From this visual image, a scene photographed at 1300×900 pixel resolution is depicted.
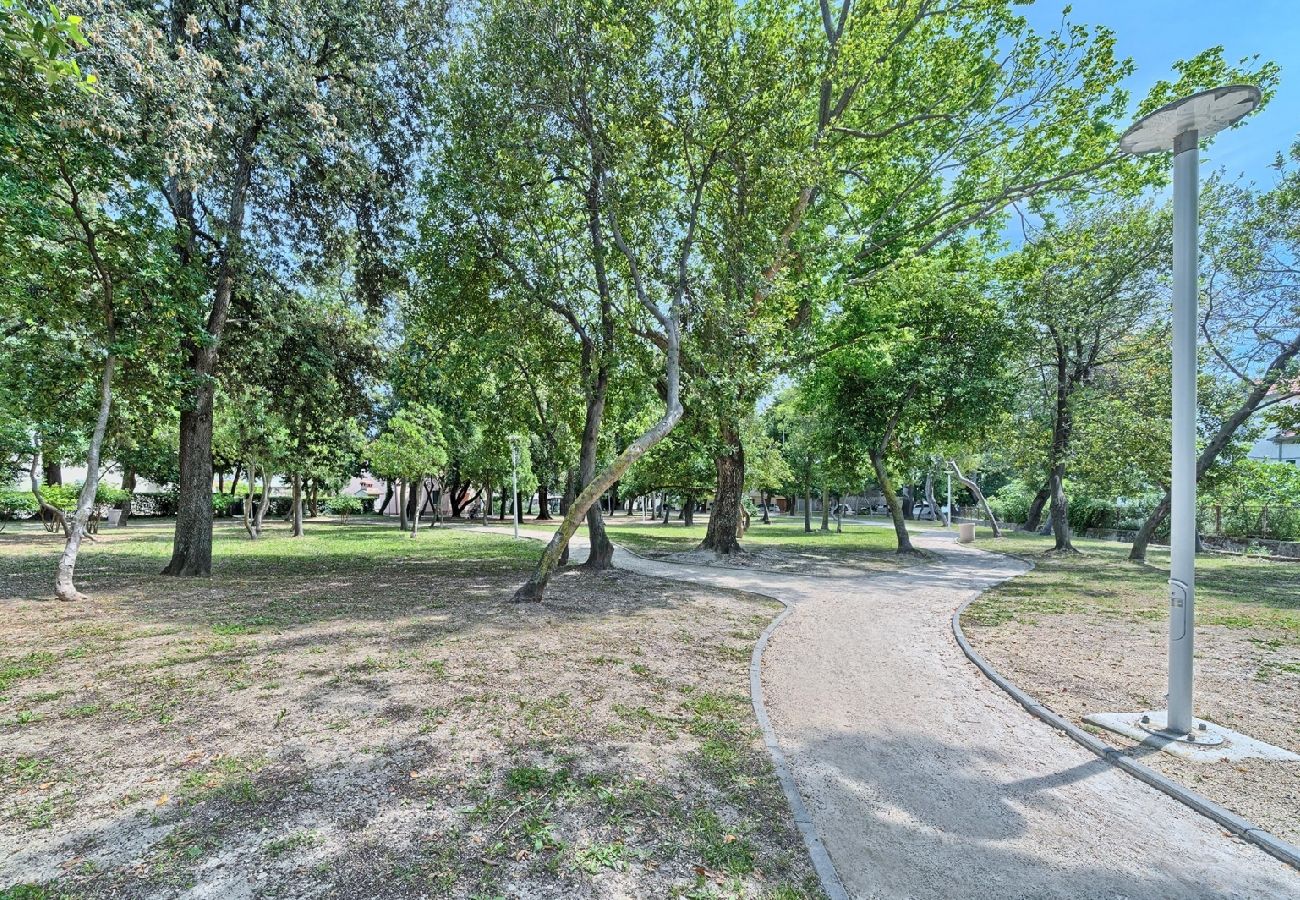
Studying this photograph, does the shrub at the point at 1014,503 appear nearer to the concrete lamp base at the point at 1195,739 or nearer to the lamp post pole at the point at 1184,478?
the concrete lamp base at the point at 1195,739

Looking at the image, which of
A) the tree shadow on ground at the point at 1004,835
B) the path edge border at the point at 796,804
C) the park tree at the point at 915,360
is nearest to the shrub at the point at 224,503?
the park tree at the point at 915,360

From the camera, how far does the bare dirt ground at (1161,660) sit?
3.73 m

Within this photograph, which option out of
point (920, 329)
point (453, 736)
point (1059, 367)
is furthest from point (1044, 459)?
point (453, 736)

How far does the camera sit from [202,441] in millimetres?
11266

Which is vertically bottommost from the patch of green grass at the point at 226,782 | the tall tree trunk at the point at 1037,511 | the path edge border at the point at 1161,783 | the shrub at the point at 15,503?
the shrub at the point at 15,503

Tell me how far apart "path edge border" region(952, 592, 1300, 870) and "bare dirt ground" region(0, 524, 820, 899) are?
2.37 m

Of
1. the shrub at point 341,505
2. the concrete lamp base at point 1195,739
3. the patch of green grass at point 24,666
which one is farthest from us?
the shrub at point 341,505

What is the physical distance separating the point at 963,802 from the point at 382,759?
352 cm

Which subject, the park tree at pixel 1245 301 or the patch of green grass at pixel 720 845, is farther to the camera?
the park tree at pixel 1245 301

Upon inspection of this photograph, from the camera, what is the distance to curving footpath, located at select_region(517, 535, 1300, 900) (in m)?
2.77

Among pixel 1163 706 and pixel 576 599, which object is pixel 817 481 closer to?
pixel 576 599

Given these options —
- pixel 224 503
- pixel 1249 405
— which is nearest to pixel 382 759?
pixel 1249 405

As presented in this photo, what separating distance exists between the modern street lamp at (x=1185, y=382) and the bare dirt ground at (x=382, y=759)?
312 centimetres

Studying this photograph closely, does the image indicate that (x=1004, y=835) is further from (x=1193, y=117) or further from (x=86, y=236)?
(x=86, y=236)
